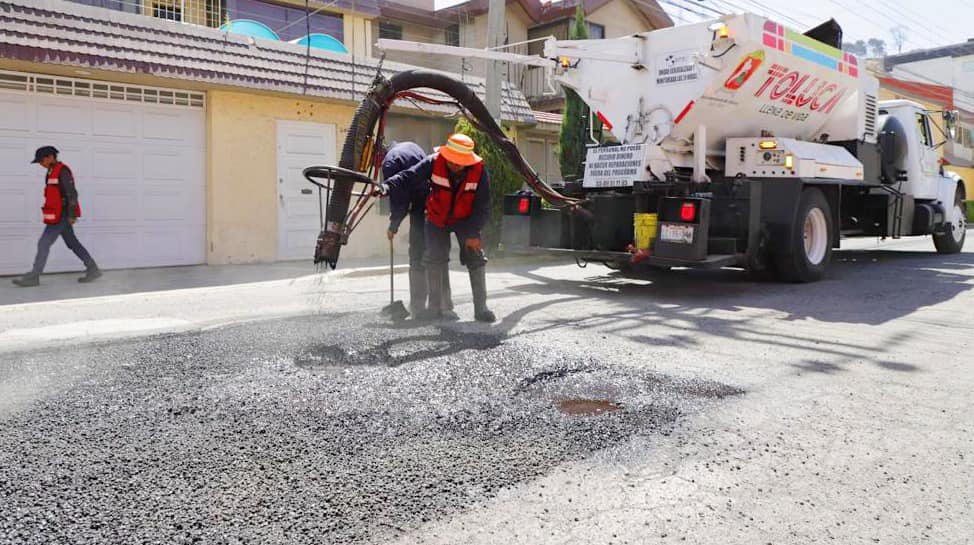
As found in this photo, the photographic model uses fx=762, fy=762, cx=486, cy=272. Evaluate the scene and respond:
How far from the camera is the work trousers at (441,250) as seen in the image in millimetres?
6762

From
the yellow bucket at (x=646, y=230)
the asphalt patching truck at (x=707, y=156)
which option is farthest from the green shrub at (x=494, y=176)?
the yellow bucket at (x=646, y=230)

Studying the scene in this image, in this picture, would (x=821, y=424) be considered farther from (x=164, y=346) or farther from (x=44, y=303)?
(x=44, y=303)

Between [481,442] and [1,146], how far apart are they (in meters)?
9.53

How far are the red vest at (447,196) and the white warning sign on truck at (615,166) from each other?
2830 mm

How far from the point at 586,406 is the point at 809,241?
22.6 ft

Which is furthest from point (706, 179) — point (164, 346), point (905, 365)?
point (164, 346)

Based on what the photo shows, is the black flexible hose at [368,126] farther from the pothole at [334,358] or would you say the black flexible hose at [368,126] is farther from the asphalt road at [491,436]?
the pothole at [334,358]

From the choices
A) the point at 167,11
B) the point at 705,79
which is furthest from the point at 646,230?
the point at 167,11

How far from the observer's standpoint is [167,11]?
48.1ft

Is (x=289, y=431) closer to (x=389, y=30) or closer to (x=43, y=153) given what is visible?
(x=43, y=153)

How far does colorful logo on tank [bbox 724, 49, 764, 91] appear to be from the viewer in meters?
8.73

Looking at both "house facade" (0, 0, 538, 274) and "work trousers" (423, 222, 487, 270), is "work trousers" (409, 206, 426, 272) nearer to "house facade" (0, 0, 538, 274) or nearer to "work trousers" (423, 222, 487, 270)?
"work trousers" (423, 222, 487, 270)

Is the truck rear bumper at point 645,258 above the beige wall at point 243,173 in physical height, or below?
below

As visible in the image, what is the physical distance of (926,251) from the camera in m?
15.1
